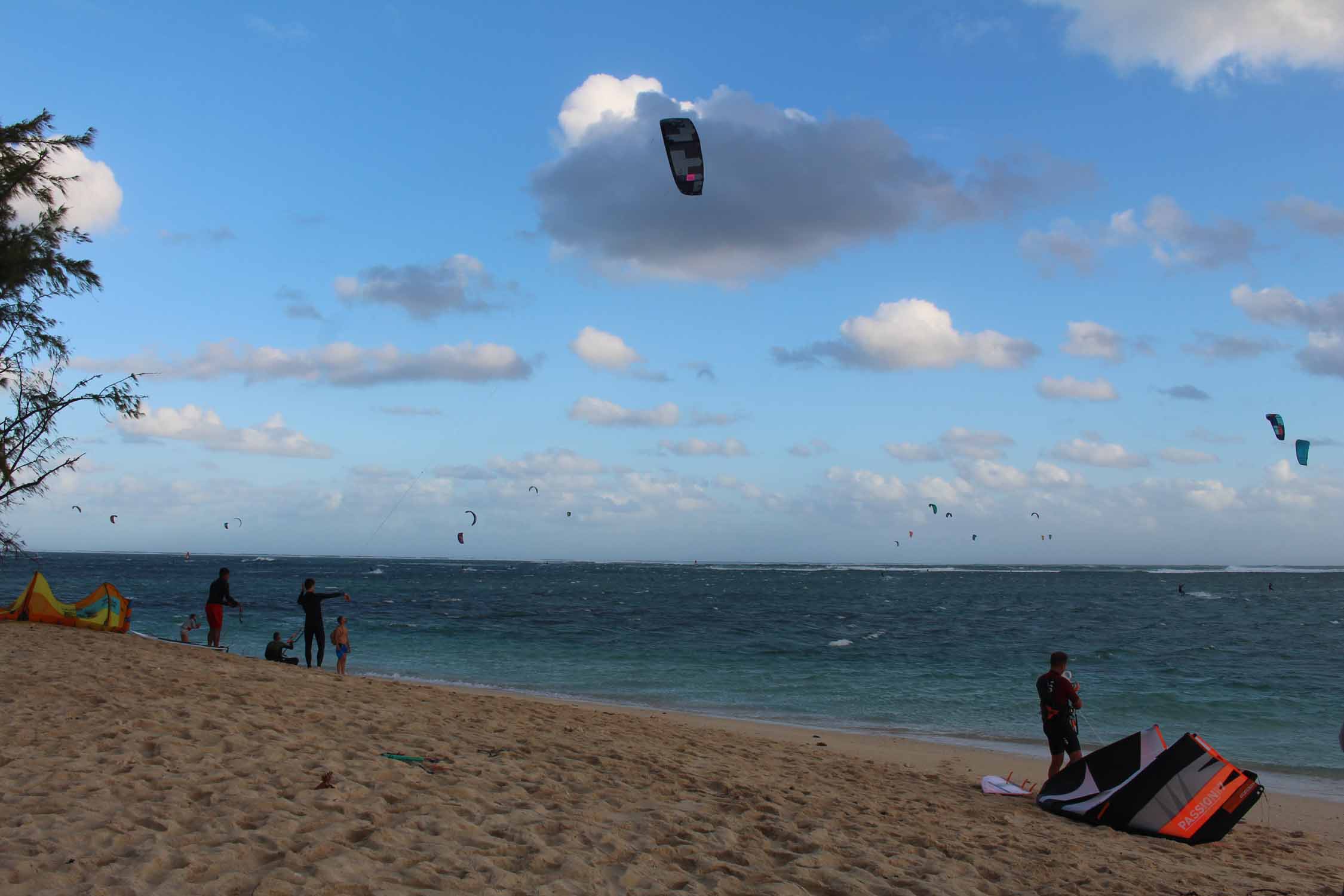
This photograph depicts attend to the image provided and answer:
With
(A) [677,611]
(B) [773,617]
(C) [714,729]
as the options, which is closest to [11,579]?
(A) [677,611]

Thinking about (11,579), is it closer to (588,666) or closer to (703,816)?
(588,666)

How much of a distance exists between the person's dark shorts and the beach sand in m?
0.83

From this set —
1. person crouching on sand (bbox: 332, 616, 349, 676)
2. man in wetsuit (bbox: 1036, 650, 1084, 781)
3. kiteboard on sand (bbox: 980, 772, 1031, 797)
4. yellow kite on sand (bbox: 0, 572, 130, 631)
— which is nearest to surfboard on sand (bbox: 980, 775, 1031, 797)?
kiteboard on sand (bbox: 980, 772, 1031, 797)

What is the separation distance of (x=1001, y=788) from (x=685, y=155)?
7.93 meters

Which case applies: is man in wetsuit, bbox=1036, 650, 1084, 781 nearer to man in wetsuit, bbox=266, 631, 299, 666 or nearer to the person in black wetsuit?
the person in black wetsuit

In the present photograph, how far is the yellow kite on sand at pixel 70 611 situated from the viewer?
43.8 ft

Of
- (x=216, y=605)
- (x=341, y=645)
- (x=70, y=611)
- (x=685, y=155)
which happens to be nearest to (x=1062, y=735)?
(x=685, y=155)

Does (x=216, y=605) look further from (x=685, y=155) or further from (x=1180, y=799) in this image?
(x=1180, y=799)

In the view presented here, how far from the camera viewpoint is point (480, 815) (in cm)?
527

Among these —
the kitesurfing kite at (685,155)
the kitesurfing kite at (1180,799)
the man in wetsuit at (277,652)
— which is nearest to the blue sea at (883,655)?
the man in wetsuit at (277,652)

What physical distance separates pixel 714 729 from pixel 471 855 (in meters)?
6.85

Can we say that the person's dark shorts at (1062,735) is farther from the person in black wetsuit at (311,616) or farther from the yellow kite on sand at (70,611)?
the yellow kite on sand at (70,611)

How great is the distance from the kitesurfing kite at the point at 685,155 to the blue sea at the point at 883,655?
27.1 ft

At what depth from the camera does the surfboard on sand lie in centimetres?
798
